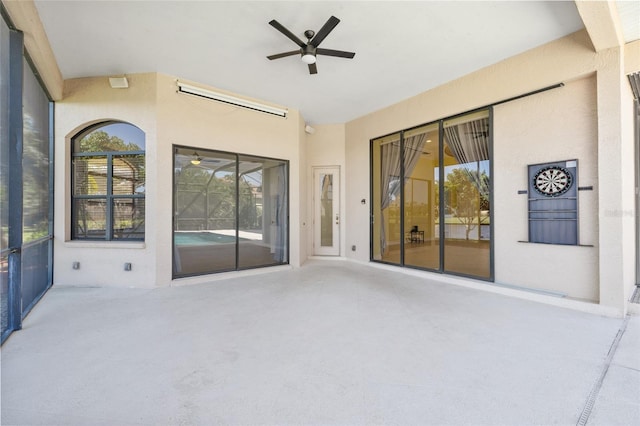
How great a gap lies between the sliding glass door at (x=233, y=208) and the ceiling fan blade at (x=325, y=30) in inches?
104

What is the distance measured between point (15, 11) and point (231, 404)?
3.88m

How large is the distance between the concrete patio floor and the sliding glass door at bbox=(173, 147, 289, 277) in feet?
6.69

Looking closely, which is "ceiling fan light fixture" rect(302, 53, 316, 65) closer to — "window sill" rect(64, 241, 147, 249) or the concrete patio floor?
the concrete patio floor

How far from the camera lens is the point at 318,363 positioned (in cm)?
220

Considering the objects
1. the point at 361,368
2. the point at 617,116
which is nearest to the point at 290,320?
the point at 361,368

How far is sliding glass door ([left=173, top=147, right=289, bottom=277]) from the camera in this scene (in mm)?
5422

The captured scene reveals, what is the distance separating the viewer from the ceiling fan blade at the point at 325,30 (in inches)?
115

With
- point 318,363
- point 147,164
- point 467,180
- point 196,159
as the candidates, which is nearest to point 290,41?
point 147,164

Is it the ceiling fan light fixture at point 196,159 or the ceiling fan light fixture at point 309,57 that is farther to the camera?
the ceiling fan light fixture at point 196,159

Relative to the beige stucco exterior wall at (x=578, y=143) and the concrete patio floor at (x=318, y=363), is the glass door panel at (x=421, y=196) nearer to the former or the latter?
the beige stucco exterior wall at (x=578, y=143)

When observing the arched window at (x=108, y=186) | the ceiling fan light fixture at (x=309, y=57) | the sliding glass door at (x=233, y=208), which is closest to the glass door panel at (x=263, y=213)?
the sliding glass door at (x=233, y=208)

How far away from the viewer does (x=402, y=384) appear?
193 centimetres

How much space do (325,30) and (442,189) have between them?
319 centimetres

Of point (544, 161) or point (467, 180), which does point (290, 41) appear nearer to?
point (544, 161)
